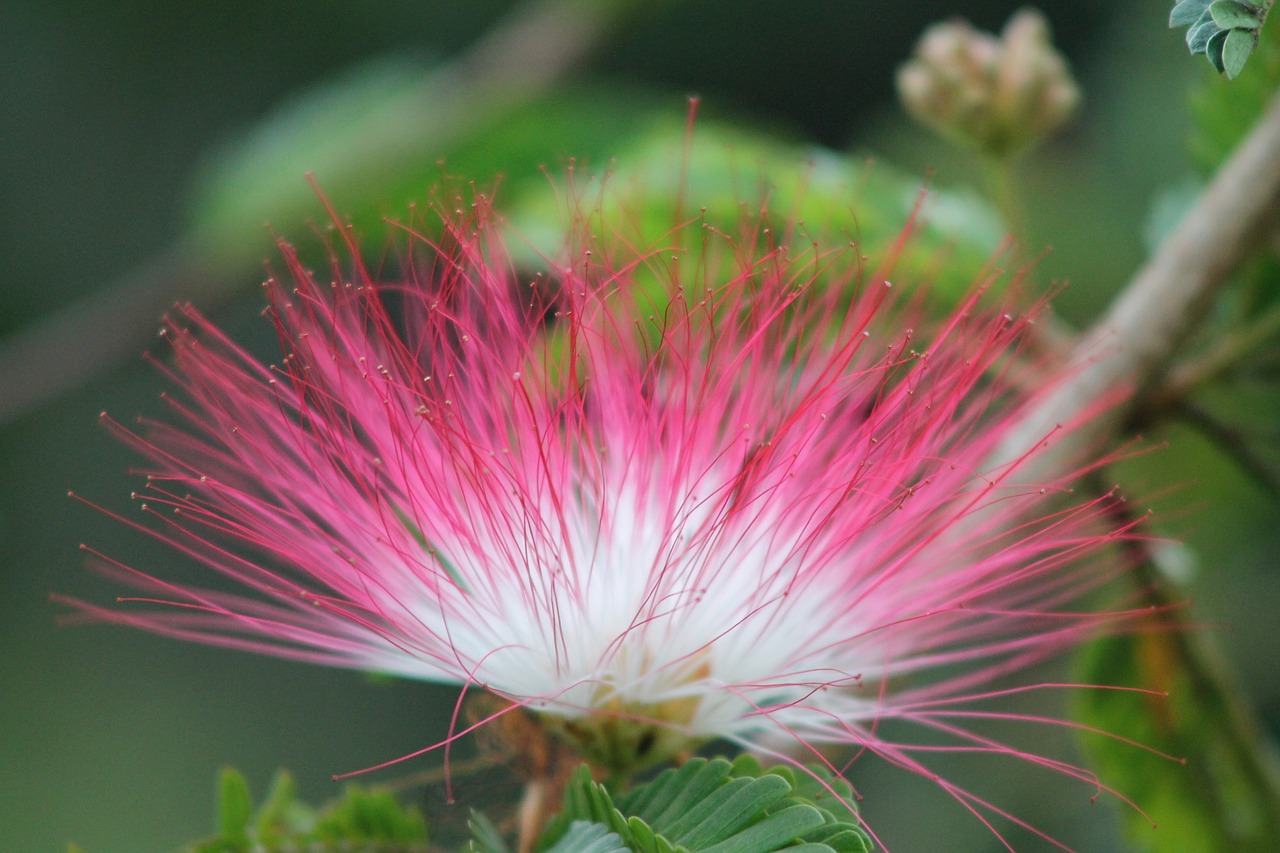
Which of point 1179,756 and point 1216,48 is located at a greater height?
point 1216,48

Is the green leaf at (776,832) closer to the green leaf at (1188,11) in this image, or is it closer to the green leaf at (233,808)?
the green leaf at (233,808)

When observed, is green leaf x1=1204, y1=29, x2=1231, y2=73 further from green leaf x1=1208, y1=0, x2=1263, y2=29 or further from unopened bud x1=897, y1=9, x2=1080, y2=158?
unopened bud x1=897, y1=9, x2=1080, y2=158

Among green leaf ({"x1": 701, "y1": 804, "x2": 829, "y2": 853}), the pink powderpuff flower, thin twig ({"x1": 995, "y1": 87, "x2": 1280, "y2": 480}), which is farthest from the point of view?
thin twig ({"x1": 995, "y1": 87, "x2": 1280, "y2": 480})

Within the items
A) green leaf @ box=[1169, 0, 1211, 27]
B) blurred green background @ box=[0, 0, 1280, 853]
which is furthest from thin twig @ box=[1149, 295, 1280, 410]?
blurred green background @ box=[0, 0, 1280, 853]

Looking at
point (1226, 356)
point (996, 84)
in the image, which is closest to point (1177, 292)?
point (1226, 356)

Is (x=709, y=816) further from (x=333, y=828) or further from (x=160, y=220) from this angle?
(x=160, y=220)

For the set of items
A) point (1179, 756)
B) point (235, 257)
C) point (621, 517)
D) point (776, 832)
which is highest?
point (235, 257)
